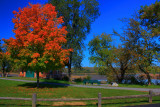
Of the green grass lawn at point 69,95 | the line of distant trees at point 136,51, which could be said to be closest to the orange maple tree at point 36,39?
the green grass lawn at point 69,95

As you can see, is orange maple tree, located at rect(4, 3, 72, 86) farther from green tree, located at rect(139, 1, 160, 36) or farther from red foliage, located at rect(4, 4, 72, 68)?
green tree, located at rect(139, 1, 160, 36)

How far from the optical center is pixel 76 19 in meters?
27.0

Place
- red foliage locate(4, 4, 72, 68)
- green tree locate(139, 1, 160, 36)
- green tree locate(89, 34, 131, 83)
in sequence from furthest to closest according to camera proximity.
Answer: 1. green tree locate(89, 34, 131, 83)
2. green tree locate(139, 1, 160, 36)
3. red foliage locate(4, 4, 72, 68)

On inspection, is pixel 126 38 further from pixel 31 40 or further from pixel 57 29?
pixel 31 40

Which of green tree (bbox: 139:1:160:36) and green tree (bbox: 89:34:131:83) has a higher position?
green tree (bbox: 139:1:160:36)

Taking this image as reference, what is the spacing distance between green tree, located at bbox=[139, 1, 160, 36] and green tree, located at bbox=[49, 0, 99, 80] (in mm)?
7854

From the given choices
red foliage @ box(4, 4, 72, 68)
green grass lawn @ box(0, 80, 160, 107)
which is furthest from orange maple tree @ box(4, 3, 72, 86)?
green grass lawn @ box(0, 80, 160, 107)

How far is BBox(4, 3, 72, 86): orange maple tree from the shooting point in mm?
15320

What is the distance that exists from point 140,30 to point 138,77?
7.84 metres

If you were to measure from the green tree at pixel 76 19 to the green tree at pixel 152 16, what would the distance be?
309 inches

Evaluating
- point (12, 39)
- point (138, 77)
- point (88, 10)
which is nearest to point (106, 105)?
point (12, 39)

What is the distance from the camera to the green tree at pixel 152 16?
21511 mm

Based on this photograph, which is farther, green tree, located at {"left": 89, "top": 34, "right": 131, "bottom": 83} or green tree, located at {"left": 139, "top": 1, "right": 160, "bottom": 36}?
green tree, located at {"left": 89, "top": 34, "right": 131, "bottom": 83}

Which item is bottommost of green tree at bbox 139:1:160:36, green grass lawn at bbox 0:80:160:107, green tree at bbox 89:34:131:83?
green grass lawn at bbox 0:80:160:107
